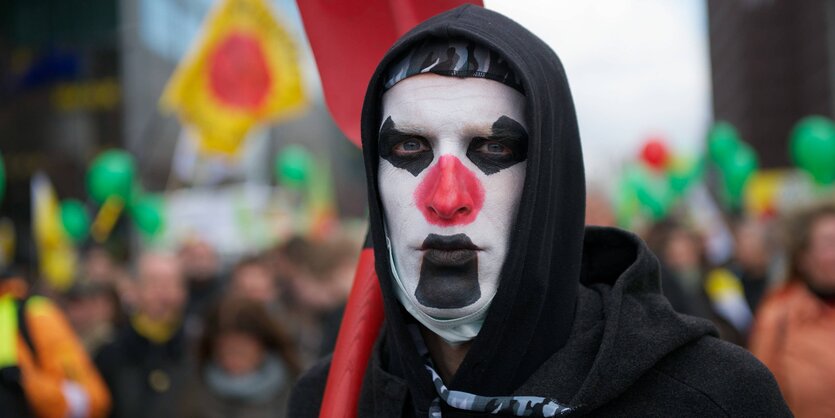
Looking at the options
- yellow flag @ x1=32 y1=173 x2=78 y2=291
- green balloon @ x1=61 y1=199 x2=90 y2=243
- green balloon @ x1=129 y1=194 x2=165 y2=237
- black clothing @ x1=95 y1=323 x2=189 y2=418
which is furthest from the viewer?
green balloon @ x1=61 y1=199 x2=90 y2=243

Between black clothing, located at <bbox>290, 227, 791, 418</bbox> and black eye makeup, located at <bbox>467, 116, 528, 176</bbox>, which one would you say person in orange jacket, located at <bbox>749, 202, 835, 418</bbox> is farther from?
black eye makeup, located at <bbox>467, 116, 528, 176</bbox>

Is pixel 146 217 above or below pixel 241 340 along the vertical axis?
below

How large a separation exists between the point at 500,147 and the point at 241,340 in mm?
2799

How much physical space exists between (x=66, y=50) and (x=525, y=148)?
76.9 ft

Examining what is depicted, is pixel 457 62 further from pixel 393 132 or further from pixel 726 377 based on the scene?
pixel 726 377

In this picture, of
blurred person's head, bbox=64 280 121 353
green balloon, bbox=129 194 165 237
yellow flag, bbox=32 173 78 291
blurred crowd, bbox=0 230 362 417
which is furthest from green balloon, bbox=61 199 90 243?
blurred person's head, bbox=64 280 121 353

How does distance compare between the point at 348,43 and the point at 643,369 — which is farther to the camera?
the point at 348,43

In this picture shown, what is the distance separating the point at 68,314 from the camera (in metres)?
5.42

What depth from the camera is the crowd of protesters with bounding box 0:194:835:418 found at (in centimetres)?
331

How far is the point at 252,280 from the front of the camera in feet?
18.3

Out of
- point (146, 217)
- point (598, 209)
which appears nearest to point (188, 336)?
point (598, 209)

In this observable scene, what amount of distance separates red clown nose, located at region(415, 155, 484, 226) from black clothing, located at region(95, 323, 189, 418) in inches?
118

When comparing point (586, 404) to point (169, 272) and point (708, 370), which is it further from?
point (169, 272)

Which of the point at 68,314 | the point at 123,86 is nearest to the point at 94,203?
the point at 68,314
